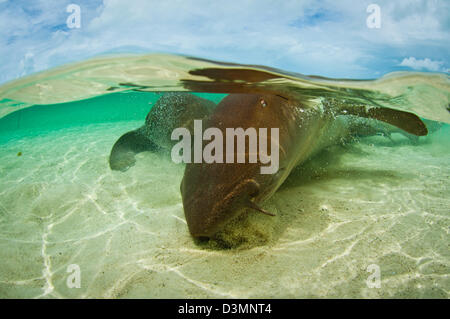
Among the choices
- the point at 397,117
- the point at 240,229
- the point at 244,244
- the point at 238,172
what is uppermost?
the point at 397,117

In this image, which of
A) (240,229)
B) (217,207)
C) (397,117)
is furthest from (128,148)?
(397,117)

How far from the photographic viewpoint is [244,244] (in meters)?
2.50

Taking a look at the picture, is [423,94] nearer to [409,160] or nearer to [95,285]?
[409,160]

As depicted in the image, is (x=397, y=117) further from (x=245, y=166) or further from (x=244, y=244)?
(x=244, y=244)

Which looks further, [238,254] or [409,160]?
[409,160]

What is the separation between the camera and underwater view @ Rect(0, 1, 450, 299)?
2.18 m

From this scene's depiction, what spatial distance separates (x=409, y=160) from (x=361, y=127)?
146 cm

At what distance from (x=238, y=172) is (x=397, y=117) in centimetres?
417

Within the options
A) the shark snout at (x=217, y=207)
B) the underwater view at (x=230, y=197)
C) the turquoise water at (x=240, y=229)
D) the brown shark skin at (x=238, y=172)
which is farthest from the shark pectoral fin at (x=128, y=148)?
the shark snout at (x=217, y=207)

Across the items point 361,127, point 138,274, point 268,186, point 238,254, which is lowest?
point 138,274

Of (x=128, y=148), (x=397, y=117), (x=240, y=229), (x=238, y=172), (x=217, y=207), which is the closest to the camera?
(x=217, y=207)

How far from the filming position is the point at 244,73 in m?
4.32

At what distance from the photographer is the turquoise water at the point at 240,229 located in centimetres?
209
